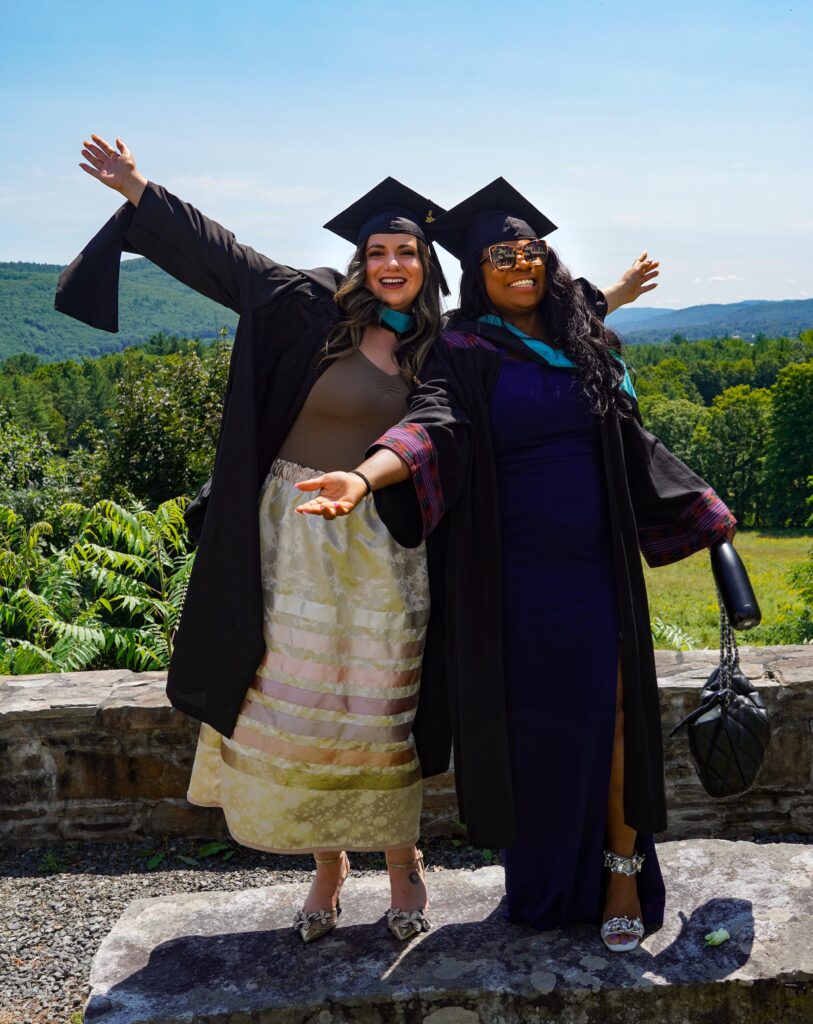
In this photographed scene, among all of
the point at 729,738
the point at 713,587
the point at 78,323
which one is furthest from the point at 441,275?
the point at 78,323

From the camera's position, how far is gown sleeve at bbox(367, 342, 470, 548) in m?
2.46

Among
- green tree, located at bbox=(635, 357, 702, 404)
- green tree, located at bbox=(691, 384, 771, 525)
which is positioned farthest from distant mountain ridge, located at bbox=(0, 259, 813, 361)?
green tree, located at bbox=(691, 384, 771, 525)

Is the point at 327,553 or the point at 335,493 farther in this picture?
the point at 327,553

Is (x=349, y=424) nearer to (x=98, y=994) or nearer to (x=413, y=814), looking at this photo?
(x=413, y=814)

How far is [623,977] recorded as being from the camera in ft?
8.86

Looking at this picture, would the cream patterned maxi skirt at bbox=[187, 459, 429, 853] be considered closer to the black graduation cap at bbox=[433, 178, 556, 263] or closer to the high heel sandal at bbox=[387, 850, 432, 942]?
the high heel sandal at bbox=[387, 850, 432, 942]

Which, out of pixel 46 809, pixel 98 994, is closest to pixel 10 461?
pixel 46 809

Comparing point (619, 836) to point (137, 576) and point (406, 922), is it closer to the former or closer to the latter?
point (406, 922)

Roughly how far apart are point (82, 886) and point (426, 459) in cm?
239

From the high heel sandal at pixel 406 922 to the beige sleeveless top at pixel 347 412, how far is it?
1.18m

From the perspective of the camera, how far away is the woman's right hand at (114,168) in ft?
9.11

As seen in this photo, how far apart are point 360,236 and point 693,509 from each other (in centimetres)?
116

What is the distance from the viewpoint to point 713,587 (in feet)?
86.1

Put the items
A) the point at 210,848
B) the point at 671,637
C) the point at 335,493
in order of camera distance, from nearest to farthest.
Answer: the point at 335,493, the point at 210,848, the point at 671,637
